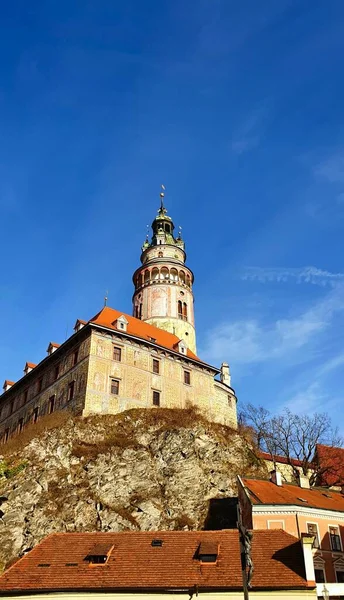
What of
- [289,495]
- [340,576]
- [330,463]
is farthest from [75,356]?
[330,463]

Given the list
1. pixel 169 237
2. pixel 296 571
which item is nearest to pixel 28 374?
pixel 169 237

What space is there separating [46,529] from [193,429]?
1446cm

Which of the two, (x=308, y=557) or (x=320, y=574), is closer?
(x=308, y=557)

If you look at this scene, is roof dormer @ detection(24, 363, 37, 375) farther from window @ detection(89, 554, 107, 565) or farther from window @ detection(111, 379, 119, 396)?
window @ detection(89, 554, 107, 565)

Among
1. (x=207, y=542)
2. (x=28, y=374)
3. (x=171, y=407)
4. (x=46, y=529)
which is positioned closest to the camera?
(x=207, y=542)

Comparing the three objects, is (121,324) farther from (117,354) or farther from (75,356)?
(75,356)

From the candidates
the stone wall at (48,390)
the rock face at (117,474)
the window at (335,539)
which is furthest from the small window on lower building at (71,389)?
the window at (335,539)

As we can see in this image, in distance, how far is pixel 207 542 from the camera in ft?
75.2

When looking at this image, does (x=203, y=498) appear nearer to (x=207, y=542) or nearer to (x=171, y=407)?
(x=171, y=407)

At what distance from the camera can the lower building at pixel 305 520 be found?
29.0 meters

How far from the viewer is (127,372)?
4522cm

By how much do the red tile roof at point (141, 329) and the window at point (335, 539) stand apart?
2249 cm

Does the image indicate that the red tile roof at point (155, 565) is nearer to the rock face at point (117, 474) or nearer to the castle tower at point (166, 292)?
the rock face at point (117, 474)

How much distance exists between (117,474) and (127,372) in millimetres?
10258
